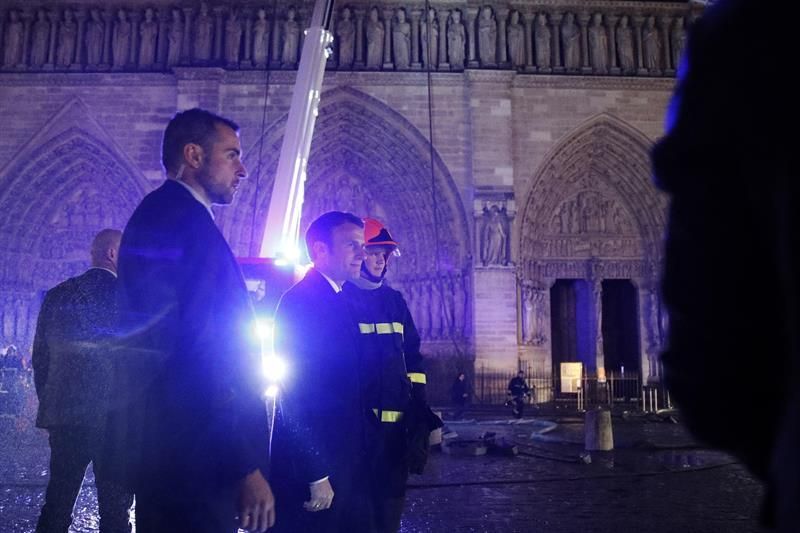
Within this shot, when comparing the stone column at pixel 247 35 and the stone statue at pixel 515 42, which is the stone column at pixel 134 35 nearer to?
the stone column at pixel 247 35

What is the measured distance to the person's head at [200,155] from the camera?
2.07m

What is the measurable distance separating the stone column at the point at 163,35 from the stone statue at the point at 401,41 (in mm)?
5510

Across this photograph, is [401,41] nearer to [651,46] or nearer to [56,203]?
[651,46]

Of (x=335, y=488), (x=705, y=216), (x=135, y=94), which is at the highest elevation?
(x=135, y=94)

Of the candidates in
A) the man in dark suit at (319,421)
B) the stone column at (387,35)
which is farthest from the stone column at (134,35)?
the man in dark suit at (319,421)

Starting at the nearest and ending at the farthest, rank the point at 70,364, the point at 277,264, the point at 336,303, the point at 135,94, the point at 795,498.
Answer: the point at 795,498 → the point at 336,303 → the point at 70,364 → the point at 277,264 → the point at 135,94

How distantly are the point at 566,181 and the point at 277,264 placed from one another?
1035 cm

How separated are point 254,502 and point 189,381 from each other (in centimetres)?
39

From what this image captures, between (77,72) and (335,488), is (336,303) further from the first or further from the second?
(77,72)

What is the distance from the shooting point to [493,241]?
1483 centimetres

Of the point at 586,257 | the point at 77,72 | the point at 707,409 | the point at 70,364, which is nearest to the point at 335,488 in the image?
the point at 70,364

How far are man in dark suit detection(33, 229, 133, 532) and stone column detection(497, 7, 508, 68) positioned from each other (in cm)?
1367

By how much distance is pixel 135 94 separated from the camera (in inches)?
610

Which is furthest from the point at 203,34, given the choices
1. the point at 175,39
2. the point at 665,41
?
the point at 665,41
